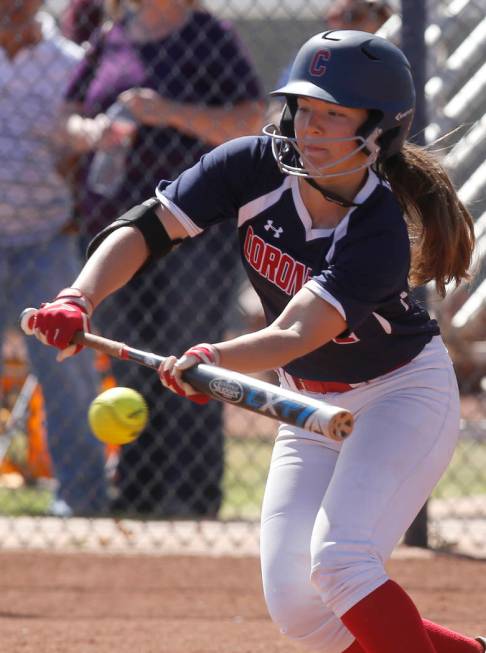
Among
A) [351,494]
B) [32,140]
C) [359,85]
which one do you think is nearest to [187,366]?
[351,494]

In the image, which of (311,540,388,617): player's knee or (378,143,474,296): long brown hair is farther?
(378,143,474,296): long brown hair

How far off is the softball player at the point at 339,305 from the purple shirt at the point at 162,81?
7.21 feet

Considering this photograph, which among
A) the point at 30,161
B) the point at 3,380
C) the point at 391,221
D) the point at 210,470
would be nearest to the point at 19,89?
the point at 30,161

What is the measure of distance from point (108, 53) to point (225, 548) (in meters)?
2.18

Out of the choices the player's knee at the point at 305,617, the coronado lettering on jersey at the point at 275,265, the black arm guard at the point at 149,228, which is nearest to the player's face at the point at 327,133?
the coronado lettering on jersey at the point at 275,265

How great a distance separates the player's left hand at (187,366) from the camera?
2518mm

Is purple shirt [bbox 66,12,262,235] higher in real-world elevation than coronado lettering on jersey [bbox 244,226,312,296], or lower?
lower

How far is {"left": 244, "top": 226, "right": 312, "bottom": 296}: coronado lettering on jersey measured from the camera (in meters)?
2.90

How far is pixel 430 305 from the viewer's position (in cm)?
530

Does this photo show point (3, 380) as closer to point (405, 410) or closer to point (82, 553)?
point (82, 553)

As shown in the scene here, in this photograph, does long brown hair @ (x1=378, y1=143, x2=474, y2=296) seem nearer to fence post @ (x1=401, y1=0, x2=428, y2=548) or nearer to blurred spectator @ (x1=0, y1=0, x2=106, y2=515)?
fence post @ (x1=401, y1=0, x2=428, y2=548)

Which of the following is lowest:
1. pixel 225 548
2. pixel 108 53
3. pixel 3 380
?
pixel 3 380

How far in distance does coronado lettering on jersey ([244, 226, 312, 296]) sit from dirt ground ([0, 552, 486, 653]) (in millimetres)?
1310

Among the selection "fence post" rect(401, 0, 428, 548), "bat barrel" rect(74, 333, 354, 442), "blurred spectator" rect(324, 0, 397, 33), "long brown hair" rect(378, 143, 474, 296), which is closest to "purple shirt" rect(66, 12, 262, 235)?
"blurred spectator" rect(324, 0, 397, 33)
